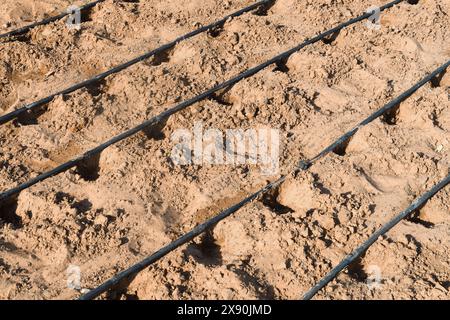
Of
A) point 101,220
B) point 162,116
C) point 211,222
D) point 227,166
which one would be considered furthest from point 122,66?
point 211,222

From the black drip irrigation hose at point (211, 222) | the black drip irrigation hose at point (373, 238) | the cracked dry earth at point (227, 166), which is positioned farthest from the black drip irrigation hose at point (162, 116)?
the black drip irrigation hose at point (373, 238)

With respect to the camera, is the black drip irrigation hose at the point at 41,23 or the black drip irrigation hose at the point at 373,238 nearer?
the black drip irrigation hose at the point at 373,238

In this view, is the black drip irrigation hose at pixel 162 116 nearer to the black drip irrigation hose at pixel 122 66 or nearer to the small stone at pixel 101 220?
the small stone at pixel 101 220

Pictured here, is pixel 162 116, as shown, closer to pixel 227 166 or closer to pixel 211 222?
pixel 227 166

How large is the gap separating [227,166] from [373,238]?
1.12 metres

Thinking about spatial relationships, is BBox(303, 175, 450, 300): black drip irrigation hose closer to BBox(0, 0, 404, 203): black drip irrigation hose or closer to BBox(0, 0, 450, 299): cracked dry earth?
BBox(0, 0, 450, 299): cracked dry earth

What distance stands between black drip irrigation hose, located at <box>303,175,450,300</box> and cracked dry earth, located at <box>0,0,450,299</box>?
0.16 ft

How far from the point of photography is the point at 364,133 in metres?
4.21

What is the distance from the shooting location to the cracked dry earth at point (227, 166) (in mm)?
3336

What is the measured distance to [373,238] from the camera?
3.48 metres

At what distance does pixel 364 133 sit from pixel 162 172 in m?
1.52

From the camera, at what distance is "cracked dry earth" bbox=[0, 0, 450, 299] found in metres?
3.34

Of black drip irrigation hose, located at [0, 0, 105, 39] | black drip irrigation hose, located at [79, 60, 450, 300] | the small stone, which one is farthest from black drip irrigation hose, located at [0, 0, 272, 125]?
black drip irrigation hose, located at [79, 60, 450, 300]

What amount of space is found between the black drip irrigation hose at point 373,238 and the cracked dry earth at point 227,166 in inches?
1.9
